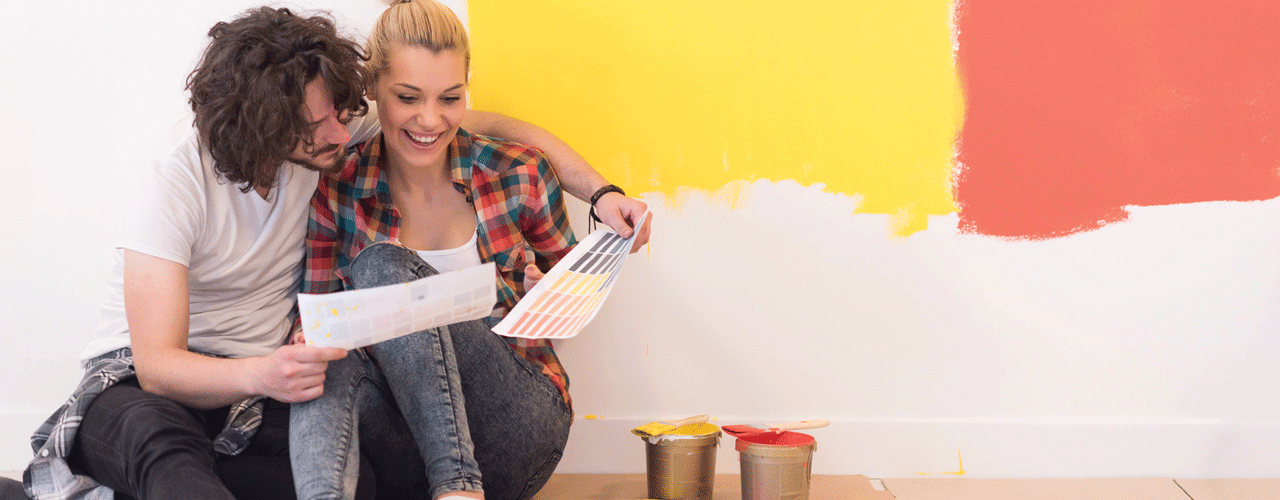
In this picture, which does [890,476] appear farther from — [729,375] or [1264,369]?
[1264,369]

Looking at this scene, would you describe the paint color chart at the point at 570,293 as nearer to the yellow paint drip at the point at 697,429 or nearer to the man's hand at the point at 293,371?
the man's hand at the point at 293,371

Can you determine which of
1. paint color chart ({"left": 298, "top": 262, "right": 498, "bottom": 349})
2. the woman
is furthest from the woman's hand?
paint color chart ({"left": 298, "top": 262, "right": 498, "bottom": 349})

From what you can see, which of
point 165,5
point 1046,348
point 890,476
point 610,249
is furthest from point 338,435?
point 1046,348

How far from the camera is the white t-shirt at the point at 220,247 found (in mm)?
1180

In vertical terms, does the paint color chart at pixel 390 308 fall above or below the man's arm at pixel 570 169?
below

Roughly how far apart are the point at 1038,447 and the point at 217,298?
155cm

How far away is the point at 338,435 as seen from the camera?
1135 millimetres

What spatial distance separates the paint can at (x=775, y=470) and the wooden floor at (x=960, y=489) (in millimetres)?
209

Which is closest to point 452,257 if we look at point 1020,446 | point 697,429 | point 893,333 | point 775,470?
point 697,429

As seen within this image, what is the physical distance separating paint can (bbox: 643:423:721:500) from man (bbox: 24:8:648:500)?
621 millimetres

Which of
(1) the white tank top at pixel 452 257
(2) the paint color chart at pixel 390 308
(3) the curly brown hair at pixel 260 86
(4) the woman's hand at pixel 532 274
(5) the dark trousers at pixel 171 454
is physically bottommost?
(5) the dark trousers at pixel 171 454

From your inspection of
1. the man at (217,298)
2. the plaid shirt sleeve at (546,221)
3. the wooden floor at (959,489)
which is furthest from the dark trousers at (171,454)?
the wooden floor at (959,489)

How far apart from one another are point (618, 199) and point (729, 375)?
A: 0.54 metres

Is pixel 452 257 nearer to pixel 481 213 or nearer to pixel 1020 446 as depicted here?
pixel 481 213
